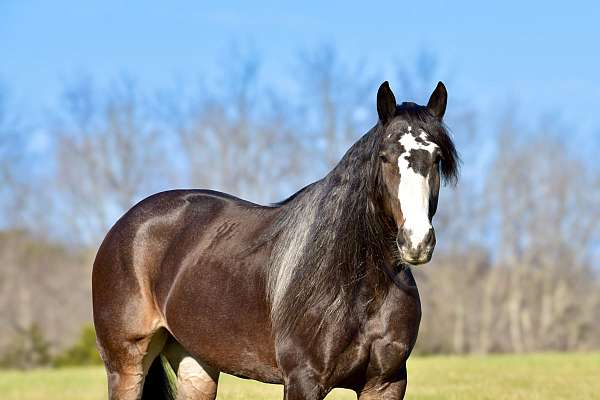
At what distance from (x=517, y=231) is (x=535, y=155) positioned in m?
4.31

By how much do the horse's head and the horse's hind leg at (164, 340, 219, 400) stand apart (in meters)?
2.49

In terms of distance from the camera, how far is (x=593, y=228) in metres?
41.0

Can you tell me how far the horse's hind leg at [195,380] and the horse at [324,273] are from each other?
42 cm

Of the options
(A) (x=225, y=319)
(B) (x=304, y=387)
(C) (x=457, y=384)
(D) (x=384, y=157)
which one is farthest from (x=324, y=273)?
(C) (x=457, y=384)

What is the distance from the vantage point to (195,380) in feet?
20.7

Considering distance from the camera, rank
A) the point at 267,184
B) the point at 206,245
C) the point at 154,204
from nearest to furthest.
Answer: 1. the point at 206,245
2. the point at 154,204
3. the point at 267,184

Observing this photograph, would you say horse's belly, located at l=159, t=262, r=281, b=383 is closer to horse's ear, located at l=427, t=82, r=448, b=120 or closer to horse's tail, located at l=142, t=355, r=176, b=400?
horse's tail, located at l=142, t=355, r=176, b=400

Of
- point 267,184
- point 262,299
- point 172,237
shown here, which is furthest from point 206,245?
point 267,184

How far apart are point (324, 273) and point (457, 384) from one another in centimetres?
690

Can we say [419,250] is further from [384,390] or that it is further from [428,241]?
[384,390]

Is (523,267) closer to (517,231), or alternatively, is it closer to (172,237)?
(517,231)

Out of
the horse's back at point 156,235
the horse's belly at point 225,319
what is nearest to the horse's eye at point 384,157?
the horse's belly at point 225,319

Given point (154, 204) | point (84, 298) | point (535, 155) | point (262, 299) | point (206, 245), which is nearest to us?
point (262, 299)

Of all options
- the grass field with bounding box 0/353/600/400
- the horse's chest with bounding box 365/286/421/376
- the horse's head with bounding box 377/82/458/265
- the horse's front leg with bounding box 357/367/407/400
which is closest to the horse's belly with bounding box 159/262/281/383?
the horse's front leg with bounding box 357/367/407/400
